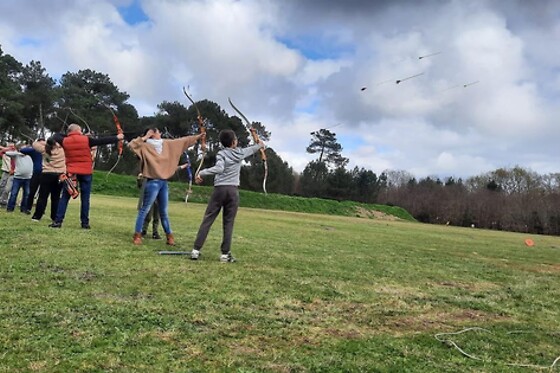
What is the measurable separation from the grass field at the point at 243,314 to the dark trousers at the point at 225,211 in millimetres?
378

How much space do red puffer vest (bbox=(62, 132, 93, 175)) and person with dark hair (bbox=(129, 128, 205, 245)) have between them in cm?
145

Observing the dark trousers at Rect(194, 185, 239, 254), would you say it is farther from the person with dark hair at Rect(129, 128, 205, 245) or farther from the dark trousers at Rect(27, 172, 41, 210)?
the dark trousers at Rect(27, 172, 41, 210)

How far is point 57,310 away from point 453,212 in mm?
80840

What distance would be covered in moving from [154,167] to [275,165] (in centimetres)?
5861

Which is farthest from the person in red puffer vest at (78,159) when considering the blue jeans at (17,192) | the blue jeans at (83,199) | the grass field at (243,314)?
the blue jeans at (17,192)

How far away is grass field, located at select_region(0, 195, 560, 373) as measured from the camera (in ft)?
12.7

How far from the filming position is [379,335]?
4879 millimetres

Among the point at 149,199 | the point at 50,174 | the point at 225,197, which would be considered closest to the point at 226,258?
the point at 225,197

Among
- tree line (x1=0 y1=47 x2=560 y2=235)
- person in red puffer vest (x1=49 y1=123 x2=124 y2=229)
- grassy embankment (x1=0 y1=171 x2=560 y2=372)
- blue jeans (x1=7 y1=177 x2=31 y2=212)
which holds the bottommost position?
grassy embankment (x1=0 y1=171 x2=560 y2=372)

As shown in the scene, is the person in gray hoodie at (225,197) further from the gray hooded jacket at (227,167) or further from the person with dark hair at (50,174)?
the person with dark hair at (50,174)

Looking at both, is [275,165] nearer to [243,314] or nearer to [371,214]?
[371,214]

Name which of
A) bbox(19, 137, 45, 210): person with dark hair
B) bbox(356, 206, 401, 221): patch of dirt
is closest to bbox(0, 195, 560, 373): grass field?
bbox(19, 137, 45, 210): person with dark hair

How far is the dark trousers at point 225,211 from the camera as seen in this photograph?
8.25 m

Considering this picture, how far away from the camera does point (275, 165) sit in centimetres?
6775
